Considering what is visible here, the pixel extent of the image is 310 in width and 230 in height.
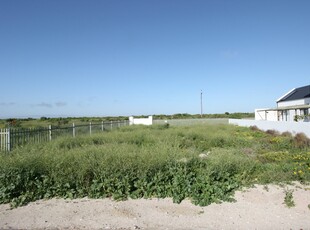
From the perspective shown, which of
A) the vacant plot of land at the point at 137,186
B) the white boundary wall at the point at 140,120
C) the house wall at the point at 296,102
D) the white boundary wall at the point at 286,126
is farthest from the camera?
the white boundary wall at the point at 140,120

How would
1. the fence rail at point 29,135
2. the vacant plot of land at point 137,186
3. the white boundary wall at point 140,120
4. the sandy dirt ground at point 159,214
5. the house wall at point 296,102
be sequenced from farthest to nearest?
the white boundary wall at point 140,120 → the house wall at point 296,102 → the fence rail at point 29,135 → the vacant plot of land at point 137,186 → the sandy dirt ground at point 159,214

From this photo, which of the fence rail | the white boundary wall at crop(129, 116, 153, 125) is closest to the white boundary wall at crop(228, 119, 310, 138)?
the fence rail

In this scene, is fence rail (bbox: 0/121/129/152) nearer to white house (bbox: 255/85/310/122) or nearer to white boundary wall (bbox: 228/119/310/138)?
white boundary wall (bbox: 228/119/310/138)

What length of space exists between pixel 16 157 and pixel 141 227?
3.64 meters

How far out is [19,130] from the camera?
970 centimetres

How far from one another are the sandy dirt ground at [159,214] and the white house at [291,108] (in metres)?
17.6

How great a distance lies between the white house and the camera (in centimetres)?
2285

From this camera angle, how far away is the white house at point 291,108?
899 inches

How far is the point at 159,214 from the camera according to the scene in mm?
4184

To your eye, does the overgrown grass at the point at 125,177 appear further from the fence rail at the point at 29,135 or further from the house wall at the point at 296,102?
the house wall at the point at 296,102

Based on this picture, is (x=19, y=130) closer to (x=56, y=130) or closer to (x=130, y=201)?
(x=56, y=130)

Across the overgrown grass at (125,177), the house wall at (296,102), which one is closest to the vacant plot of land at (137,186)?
the overgrown grass at (125,177)

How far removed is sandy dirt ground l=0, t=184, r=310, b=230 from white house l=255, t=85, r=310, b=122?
17.6 metres

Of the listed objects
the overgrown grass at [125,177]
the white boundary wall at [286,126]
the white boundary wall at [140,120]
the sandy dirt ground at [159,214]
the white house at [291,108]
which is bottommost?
the sandy dirt ground at [159,214]
